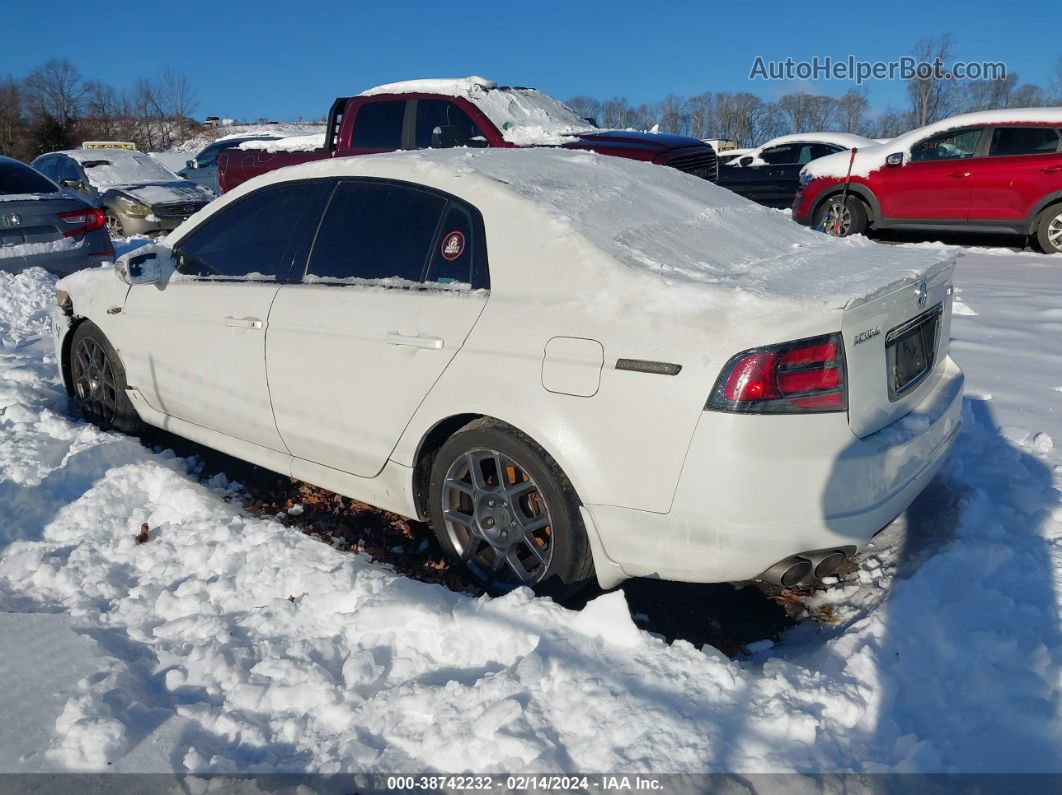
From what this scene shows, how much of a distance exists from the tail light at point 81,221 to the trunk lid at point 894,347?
7.98m

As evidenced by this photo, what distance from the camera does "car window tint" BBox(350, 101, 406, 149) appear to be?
9.60m

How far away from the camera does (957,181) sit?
10.2 m

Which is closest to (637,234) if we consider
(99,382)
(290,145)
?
(99,382)

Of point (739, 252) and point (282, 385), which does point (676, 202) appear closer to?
point (739, 252)

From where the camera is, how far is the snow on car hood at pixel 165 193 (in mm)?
13547

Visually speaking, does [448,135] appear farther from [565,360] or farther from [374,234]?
[565,360]

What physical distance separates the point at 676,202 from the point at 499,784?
2.42 metres

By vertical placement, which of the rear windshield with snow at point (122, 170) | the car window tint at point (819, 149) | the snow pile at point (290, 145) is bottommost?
the rear windshield with snow at point (122, 170)

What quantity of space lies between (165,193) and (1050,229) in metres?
13.3

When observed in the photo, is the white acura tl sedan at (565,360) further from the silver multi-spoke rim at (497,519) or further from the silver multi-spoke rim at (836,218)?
the silver multi-spoke rim at (836,218)

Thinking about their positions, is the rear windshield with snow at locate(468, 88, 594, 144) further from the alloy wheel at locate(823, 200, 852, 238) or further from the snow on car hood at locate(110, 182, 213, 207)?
the snow on car hood at locate(110, 182, 213, 207)

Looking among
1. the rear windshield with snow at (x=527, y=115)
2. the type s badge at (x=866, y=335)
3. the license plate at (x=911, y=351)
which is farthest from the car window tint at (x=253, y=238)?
the rear windshield with snow at (x=527, y=115)

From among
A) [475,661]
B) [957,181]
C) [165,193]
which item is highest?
[957,181]

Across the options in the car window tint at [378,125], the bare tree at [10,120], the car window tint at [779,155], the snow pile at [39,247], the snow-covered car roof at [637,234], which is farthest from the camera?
the bare tree at [10,120]
